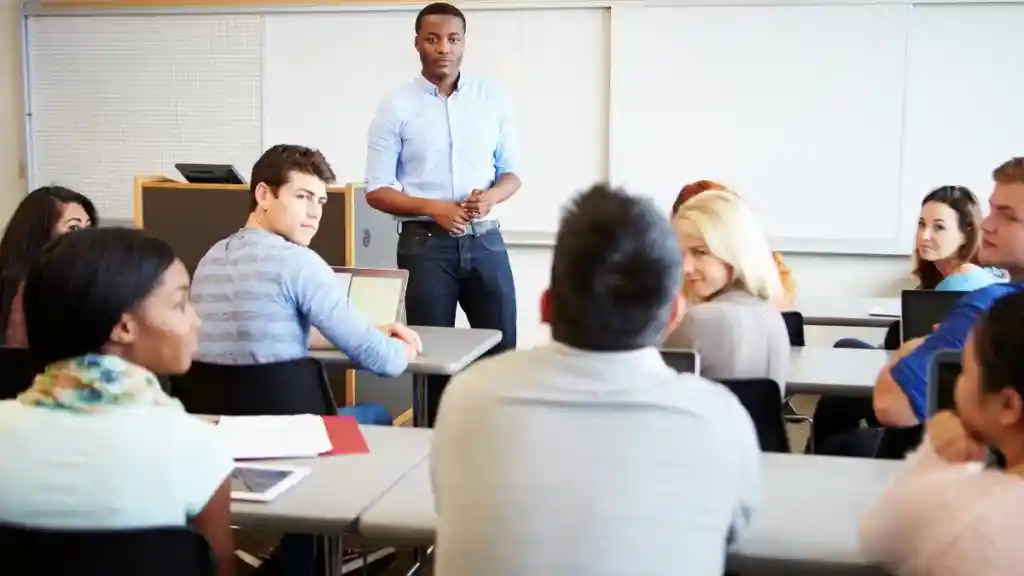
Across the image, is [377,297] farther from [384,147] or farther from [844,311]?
[844,311]

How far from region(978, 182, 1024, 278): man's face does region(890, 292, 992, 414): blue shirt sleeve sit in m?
0.25

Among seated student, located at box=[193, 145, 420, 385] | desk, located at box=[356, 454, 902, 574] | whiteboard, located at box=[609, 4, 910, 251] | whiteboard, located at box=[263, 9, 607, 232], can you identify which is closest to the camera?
desk, located at box=[356, 454, 902, 574]

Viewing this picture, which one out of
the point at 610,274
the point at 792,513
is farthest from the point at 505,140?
the point at 610,274

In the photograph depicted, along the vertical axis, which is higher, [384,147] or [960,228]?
[384,147]

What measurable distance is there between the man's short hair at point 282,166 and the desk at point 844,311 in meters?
2.05

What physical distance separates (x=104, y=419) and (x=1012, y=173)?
1.96 meters

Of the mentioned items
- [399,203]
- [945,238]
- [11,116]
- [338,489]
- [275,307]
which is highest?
[11,116]

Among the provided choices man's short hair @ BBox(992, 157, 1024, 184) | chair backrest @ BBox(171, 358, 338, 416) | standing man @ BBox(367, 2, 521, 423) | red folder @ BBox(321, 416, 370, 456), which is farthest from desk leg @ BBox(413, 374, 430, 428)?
man's short hair @ BBox(992, 157, 1024, 184)

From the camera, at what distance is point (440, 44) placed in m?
4.00

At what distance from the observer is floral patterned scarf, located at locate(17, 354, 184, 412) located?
147 cm

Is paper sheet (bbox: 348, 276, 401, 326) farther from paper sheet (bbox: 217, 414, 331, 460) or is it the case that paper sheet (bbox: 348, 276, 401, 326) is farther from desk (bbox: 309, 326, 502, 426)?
paper sheet (bbox: 217, 414, 331, 460)

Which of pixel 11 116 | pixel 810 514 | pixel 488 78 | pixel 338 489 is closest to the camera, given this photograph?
pixel 810 514

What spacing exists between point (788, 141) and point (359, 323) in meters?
3.39

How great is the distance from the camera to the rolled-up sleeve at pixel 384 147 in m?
4.05
